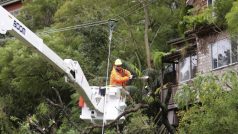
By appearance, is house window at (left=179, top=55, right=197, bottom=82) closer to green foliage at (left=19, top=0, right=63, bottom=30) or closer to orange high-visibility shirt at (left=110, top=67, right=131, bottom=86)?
orange high-visibility shirt at (left=110, top=67, right=131, bottom=86)

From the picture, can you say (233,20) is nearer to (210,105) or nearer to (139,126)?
(210,105)

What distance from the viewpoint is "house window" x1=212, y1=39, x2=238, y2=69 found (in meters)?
26.0

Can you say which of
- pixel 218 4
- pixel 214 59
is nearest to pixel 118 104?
pixel 218 4

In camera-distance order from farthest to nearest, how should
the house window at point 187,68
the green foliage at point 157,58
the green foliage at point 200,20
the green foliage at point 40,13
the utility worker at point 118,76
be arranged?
the green foliage at point 40,13 < the house window at point 187,68 < the green foliage at point 157,58 < the green foliage at point 200,20 < the utility worker at point 118,76

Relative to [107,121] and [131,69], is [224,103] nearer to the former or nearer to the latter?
[107,121]

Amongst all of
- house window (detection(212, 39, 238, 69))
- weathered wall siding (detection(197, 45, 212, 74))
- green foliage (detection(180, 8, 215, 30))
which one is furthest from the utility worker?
weathered wall siding (detection(197, 45, 212, 74))

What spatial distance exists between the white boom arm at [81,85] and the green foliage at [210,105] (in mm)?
2366

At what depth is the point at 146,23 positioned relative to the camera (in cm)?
3241

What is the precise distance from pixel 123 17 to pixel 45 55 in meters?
17.2

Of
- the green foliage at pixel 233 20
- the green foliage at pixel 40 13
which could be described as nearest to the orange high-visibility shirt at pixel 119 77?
the green foliage at pixel 233 20

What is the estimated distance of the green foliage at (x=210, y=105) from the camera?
59.0 feet

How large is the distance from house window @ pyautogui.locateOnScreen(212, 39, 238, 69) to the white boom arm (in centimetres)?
913

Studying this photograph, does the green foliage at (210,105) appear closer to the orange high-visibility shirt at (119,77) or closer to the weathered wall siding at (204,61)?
the orange high-visibility shirt at (119,77)

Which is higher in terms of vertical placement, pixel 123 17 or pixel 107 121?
pixel 123 17
